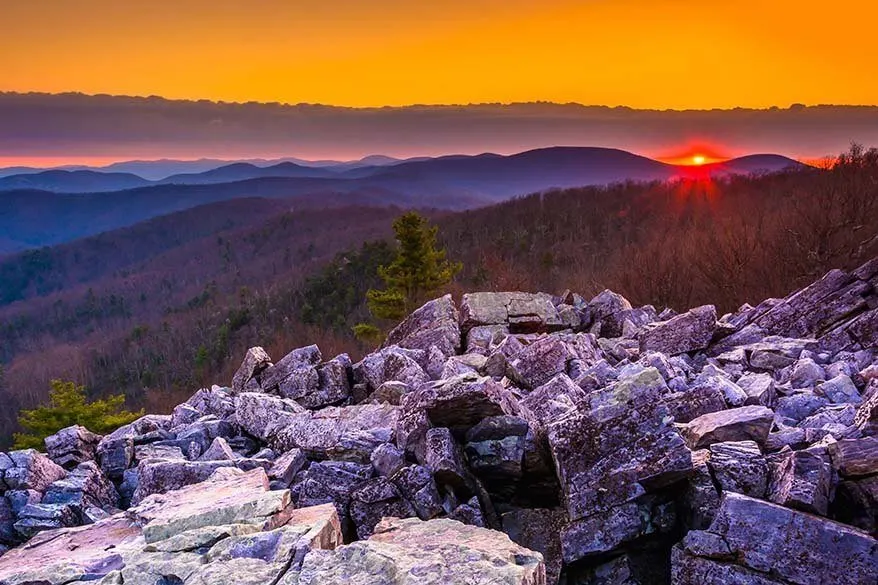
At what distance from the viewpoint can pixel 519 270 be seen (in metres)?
71.4

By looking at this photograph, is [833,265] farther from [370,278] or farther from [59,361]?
[59,361]

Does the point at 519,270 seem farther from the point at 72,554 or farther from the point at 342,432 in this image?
the point at 72,554

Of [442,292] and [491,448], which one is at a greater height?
[491,448]

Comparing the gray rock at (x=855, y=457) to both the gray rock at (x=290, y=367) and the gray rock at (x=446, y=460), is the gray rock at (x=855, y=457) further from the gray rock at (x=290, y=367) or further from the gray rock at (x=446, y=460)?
the gray rock at (x=290, y=367)

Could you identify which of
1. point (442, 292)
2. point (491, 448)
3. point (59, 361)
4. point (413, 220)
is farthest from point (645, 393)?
point (59, 361)

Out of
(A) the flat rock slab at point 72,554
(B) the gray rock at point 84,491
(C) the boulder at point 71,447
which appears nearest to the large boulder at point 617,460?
(A) the flat rock slab at point 72,554

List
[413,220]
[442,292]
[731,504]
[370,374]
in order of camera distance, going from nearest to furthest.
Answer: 1. [731,504]
2. [370,374]
3. [413,220]
4. [442,292]

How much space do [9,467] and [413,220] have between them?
2969 centimetres

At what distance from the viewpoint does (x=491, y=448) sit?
332 inches

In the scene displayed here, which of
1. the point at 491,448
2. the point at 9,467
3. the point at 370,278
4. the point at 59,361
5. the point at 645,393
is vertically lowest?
the point at 59,361

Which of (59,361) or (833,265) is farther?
(59,361)

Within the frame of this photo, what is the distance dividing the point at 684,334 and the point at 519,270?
192 ft

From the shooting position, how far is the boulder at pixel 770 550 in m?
5.99

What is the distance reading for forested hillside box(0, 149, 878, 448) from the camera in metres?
32.1
